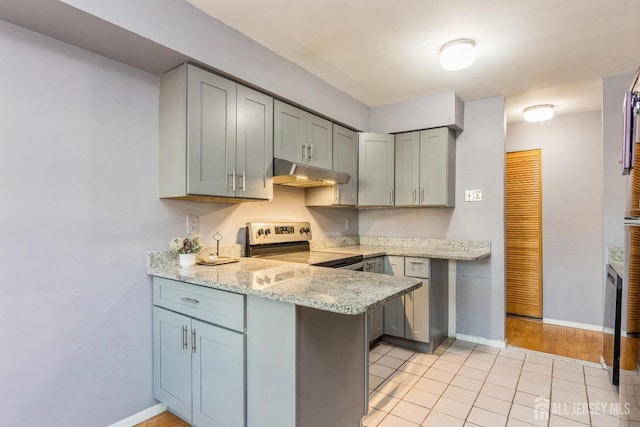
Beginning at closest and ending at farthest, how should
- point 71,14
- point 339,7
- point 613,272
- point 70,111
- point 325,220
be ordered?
1. point 71,14
2. point 70,111
3. point 339,7
4. point 613,272
5. point 325,220

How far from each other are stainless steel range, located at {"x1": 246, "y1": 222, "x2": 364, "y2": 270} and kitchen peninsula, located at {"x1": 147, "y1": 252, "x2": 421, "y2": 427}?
1.96 ft

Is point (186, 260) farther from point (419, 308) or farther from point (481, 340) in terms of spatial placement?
point (481, 340)

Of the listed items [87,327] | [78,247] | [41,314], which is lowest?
[87,327]

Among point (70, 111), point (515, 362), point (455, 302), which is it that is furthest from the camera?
point (455, 302)

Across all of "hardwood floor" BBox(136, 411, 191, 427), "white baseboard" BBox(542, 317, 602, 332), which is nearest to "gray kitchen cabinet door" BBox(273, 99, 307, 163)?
"hardwood floor" BBox(136, 411, 191, 427)

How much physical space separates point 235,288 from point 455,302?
2599mm

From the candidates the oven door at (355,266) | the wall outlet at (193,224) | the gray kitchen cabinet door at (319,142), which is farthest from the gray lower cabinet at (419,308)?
the wall outlet at (193,224)

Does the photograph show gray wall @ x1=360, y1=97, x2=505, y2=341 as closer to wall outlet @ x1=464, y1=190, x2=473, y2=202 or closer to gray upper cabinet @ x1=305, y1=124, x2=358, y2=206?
wall outlet @ x1=464, y1=190, x2=473, y2=202

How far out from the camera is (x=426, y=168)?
3289mm

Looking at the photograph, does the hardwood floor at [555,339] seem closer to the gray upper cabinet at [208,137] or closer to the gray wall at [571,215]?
the gray wall at [571,215]

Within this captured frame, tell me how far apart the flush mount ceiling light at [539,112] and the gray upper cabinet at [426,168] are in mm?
916

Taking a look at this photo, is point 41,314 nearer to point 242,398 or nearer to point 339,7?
point 242,398

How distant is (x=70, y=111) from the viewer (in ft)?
5.74

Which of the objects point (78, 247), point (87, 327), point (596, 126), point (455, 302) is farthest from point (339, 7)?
point (596, 126)
